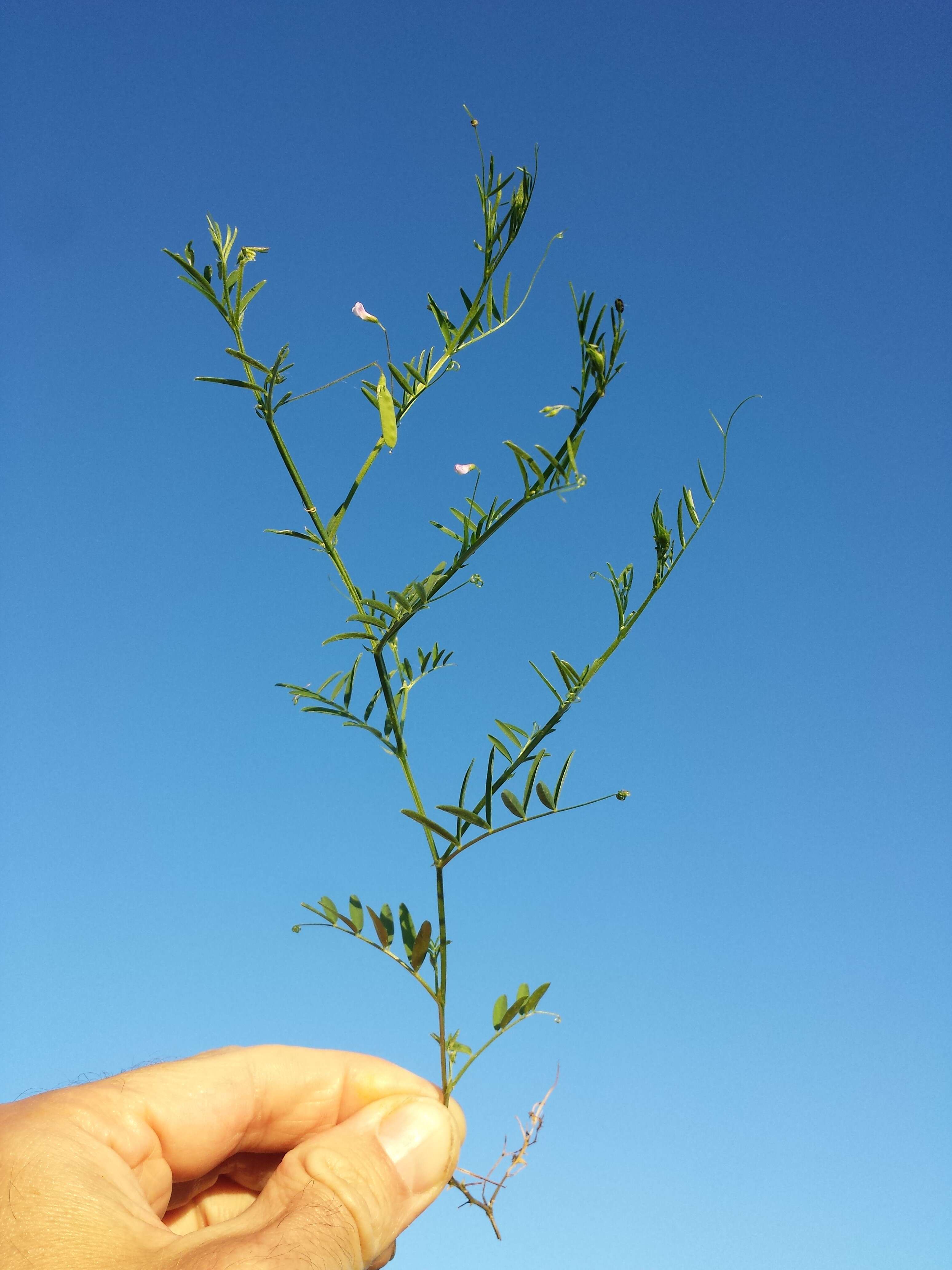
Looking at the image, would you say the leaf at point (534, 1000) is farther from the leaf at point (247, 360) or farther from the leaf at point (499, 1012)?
the leaf at point (247, 360)

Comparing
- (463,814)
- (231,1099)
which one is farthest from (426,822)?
(231,1099)

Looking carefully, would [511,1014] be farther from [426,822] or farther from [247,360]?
[247,360]

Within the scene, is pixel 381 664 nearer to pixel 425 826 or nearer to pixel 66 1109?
pixel 425 826

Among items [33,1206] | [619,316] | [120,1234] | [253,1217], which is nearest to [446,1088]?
[253,1217]

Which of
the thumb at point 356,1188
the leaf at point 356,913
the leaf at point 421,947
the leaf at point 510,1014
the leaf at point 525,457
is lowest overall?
the thumb at point 356,1188

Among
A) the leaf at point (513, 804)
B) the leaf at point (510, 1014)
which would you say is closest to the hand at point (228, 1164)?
the leaf at point (510, 1014)

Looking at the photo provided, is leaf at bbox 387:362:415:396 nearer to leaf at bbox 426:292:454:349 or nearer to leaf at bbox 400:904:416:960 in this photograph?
leaf at bbox 426:292:454:349
